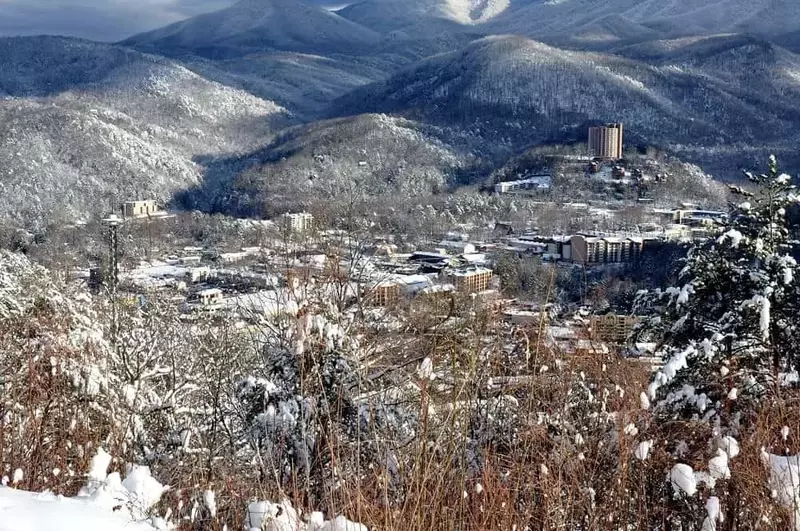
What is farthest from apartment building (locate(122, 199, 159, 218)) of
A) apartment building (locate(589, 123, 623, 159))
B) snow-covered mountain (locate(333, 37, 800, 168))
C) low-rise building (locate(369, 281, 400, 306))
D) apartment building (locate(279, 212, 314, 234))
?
low-rise building (locate(369, 281, 400, 306))

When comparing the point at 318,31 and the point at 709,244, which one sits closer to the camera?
the point at 709,244

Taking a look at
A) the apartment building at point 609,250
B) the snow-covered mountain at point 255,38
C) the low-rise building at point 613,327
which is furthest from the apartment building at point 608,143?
the snow-covered mountain at point 255,38

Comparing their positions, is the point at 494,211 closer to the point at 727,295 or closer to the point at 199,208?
the point at 199,208

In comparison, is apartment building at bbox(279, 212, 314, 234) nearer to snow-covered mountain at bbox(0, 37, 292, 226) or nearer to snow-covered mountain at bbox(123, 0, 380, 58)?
snow-covered mountain at bbox(0, 37, 292, 226)

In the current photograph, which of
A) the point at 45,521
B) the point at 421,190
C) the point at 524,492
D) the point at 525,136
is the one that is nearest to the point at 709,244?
the point at 524,492

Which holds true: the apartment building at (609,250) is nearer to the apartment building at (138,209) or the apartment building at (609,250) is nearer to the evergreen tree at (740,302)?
the evergreen tree at (740,302)

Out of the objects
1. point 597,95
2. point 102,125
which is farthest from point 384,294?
point 597,95
